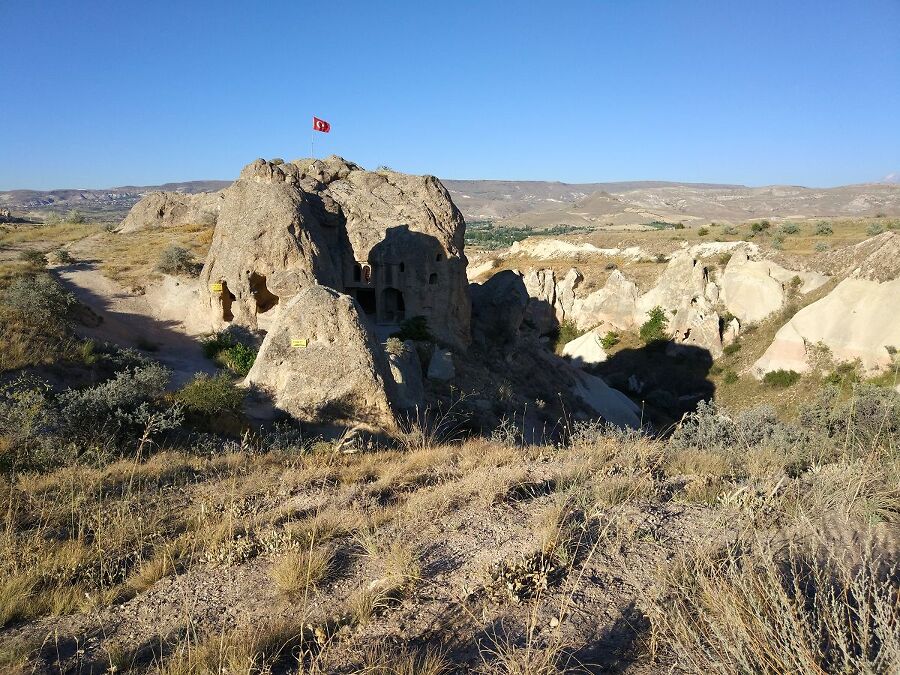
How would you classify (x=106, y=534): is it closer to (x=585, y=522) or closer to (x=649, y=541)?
(x=585, y=522)

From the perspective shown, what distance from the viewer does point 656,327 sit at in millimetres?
28109

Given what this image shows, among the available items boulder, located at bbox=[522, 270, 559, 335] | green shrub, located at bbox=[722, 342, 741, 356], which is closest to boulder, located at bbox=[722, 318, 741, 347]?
green shrub, located at bbox=[722, 342, 741, 356]

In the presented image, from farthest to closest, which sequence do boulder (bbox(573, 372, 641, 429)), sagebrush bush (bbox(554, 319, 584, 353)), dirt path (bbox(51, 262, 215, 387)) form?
sagebrush bush (bbox(554, 319, 584, 353))
boulder (bbox(573, 372, 641, 429))
dirt path (bbox(51, 262, 215, 387))

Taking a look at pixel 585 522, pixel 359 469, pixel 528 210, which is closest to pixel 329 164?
pixel 359 469

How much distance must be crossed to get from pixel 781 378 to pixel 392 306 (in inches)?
655

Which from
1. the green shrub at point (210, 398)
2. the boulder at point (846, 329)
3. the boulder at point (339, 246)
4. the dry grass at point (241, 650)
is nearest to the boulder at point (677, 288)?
the boulder at point (846, 329)

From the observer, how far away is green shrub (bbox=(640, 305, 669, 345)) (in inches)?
1101

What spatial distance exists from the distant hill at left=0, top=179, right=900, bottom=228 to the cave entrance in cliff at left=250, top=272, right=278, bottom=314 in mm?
86349

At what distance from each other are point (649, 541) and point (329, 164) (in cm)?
2206

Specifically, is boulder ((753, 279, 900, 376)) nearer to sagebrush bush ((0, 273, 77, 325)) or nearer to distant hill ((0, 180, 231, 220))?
sagebrush bush ((0, 273, 77, 325))

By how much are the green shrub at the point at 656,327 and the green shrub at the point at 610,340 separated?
5.21ft

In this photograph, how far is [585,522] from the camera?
3.61m

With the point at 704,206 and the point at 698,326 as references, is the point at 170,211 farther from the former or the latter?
the point at 704,206

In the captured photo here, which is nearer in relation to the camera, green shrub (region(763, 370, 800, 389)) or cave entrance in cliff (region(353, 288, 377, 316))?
cave entrance in cliff (region(353, 288, 377, 316))
